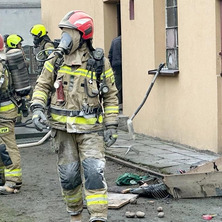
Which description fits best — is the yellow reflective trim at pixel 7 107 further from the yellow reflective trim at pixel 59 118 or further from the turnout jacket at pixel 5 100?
the yellow reflective trim at pixel 59 118

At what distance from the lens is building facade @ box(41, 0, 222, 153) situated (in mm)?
10680

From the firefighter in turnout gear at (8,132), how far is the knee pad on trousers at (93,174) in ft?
7.71

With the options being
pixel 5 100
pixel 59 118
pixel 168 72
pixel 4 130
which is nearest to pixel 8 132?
pixel 4 130

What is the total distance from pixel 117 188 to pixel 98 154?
196cm

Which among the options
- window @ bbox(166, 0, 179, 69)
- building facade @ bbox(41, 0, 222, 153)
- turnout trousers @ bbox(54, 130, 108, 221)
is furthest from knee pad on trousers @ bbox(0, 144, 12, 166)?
window @ bbox(166, 0, 179, 69)

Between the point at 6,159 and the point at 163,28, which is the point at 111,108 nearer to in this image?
the point at 6,159

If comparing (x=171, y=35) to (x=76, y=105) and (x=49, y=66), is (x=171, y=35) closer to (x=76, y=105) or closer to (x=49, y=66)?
(x=49, y=66)

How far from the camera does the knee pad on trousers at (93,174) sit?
21.3ft

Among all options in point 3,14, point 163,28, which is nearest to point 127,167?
point 163,28

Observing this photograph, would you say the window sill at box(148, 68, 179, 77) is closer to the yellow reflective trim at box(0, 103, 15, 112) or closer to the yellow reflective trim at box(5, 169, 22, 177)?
the yellow reflective trim at box(0, 103, 15, 112)

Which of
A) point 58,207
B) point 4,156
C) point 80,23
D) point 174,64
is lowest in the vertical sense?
point 58,207

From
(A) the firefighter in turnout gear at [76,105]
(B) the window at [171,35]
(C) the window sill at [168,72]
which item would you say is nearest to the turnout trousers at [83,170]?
→ (A) the firefighter in turnout gear at [76,105]

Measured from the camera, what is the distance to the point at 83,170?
21.8 ft

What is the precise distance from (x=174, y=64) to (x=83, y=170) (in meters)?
5.86
